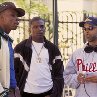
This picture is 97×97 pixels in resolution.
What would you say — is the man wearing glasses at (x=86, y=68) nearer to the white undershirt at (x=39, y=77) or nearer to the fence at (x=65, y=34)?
the white undershirt at (x=39, y=77)

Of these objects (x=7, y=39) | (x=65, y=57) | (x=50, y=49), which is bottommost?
(x=65, y=57)

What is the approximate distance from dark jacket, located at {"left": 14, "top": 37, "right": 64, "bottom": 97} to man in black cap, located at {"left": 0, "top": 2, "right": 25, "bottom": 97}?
42.4 inches

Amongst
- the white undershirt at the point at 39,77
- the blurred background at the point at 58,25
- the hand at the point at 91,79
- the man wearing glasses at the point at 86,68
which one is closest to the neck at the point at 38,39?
the white undershirt at the point at 39,77

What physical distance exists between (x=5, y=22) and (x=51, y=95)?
1.70 m

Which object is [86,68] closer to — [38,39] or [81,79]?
[81,79]

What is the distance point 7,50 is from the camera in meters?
4.35

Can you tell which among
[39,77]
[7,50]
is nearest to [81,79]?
[39,77]

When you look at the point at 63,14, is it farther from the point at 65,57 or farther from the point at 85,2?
the point at 85,2

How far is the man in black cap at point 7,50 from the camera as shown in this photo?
4.29m

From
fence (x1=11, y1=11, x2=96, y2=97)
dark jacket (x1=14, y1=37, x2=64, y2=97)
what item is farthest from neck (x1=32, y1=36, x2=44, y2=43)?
fence (x1=11, y1=11, x2=96, y2=97)

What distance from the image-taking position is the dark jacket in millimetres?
5809

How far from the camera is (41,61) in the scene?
5.74 metres

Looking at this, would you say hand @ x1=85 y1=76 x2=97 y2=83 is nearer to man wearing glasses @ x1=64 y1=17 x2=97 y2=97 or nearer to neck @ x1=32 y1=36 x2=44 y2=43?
man wearing glasses @ x1=64 y1=17 x2=97 y2=97

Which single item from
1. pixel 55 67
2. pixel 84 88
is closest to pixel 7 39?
pixel 84 88
